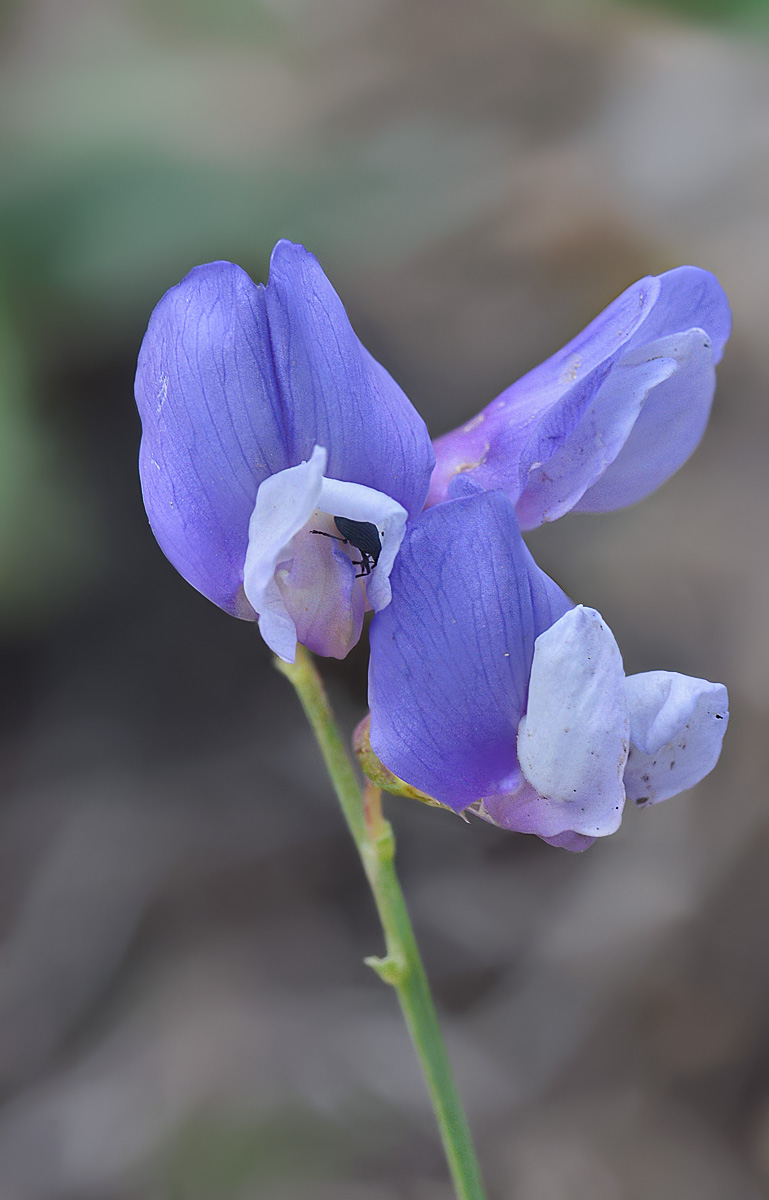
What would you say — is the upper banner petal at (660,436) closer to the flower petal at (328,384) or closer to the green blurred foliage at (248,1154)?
the flower petal at (328,384)

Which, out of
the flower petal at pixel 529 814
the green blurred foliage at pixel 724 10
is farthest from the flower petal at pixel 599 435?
the green blurred foliage at pixel 724 10

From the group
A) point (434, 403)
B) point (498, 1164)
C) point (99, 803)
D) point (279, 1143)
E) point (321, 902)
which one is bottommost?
point (498, 1164)

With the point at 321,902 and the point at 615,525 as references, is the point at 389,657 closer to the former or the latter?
the point at 321,902

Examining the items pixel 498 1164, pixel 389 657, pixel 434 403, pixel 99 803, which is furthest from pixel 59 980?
pixel 389 657

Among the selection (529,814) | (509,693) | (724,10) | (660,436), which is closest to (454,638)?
(509,693)

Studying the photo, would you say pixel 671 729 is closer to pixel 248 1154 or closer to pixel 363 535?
pixel 363 535

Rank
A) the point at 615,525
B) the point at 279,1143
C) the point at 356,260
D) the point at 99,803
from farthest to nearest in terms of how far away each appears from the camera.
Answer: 1. the point at 356,260
2. the point at 615,525
3. the point at 99,803
4. the point at 279,1143
